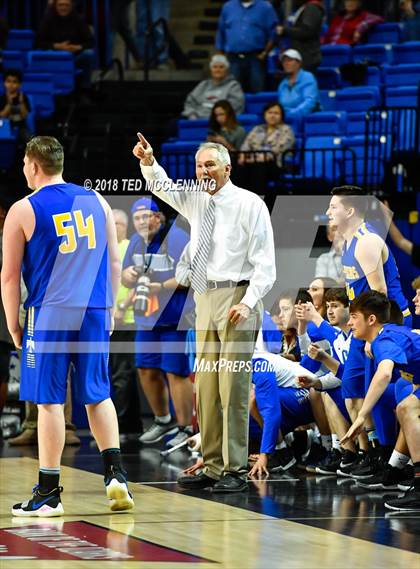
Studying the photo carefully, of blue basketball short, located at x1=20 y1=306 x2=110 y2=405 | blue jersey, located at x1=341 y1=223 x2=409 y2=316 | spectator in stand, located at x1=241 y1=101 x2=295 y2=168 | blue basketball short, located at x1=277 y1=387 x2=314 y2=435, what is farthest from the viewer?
spectator in stand, located at x1=241 y1=101 x2=295 y2=168

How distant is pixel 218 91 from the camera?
1299cm

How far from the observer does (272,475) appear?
25.5 feet

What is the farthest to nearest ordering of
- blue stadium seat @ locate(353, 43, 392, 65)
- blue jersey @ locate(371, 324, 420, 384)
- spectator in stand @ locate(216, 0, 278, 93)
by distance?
1. spectator in stand @ locate(216, 0, 278, 93)
2. blue stadium seat @ locate(353, 43, 392, 65)
3. blue jersey @ locate(371, 324, 420, 384)

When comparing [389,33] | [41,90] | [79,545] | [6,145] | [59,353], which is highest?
[389,33]

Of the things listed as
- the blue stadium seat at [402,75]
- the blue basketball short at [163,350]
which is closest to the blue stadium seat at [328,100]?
the blue stadium seat at [402,75]

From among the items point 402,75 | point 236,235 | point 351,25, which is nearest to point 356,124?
point 402,75

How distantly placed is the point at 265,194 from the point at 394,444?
4.52 meters

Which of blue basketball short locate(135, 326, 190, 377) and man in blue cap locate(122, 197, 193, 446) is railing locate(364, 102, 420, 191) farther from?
blue basketball short locate(135, 326, 190, 377)

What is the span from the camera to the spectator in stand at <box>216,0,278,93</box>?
44.0 ft

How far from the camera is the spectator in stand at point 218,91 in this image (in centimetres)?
1298

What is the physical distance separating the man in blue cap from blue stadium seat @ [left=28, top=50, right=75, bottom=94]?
5.05 meters

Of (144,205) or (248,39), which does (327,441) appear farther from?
(248,39)

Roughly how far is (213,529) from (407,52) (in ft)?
26.5

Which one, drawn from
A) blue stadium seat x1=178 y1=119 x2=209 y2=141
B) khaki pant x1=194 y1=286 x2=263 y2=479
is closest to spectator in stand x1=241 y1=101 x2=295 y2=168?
blue stadium seat x1=178 y1=119 x2=209 y2=141
